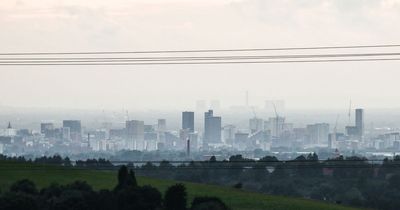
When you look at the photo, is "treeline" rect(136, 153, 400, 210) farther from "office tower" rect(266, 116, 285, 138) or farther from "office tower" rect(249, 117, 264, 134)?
"office tower" rect(249, 117, 264, 134)

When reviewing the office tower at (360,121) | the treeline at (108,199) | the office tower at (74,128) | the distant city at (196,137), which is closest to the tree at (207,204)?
the treeline at (108,199)

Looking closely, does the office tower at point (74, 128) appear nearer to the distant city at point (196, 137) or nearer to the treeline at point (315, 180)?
the distant city at point (196, 137)

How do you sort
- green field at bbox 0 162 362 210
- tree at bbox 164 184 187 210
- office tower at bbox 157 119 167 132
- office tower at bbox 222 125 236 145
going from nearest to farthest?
tree at bbox 164 184 187 210 → green field at bbox 0 162 362 210 → office tower at bbox 222 125 236 145 → office tower at bbox 157 119 167 132

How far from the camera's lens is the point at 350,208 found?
5631cm

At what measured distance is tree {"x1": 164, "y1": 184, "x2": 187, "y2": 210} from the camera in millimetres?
47206

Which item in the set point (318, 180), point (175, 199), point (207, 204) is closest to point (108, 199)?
point (175, 199)

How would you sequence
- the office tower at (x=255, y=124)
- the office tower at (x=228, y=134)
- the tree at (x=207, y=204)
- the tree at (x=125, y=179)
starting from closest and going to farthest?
the tree at (x=207, y=204), the tree at (x=125, y=179), the office tower at (x=228, y=134), the office tower at (x=255, y=124)

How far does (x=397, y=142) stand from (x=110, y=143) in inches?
1209

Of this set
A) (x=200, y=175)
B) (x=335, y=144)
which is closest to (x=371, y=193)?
(x=200, y=175)

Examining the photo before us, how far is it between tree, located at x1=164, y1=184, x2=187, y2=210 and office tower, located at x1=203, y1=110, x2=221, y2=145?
68.5 m

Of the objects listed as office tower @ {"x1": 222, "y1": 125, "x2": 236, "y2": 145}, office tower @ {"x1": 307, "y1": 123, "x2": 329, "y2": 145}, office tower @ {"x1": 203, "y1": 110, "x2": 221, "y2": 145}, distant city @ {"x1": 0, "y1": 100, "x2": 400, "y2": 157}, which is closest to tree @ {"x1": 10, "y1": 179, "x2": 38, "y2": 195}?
distant city @ {"x1": 0, "y1": 100, "x2": 400, "y2": 157}

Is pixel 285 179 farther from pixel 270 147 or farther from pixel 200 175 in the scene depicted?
pixel 270 147

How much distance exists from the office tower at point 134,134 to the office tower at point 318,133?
60.9ft

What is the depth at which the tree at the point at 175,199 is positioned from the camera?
4721cm
